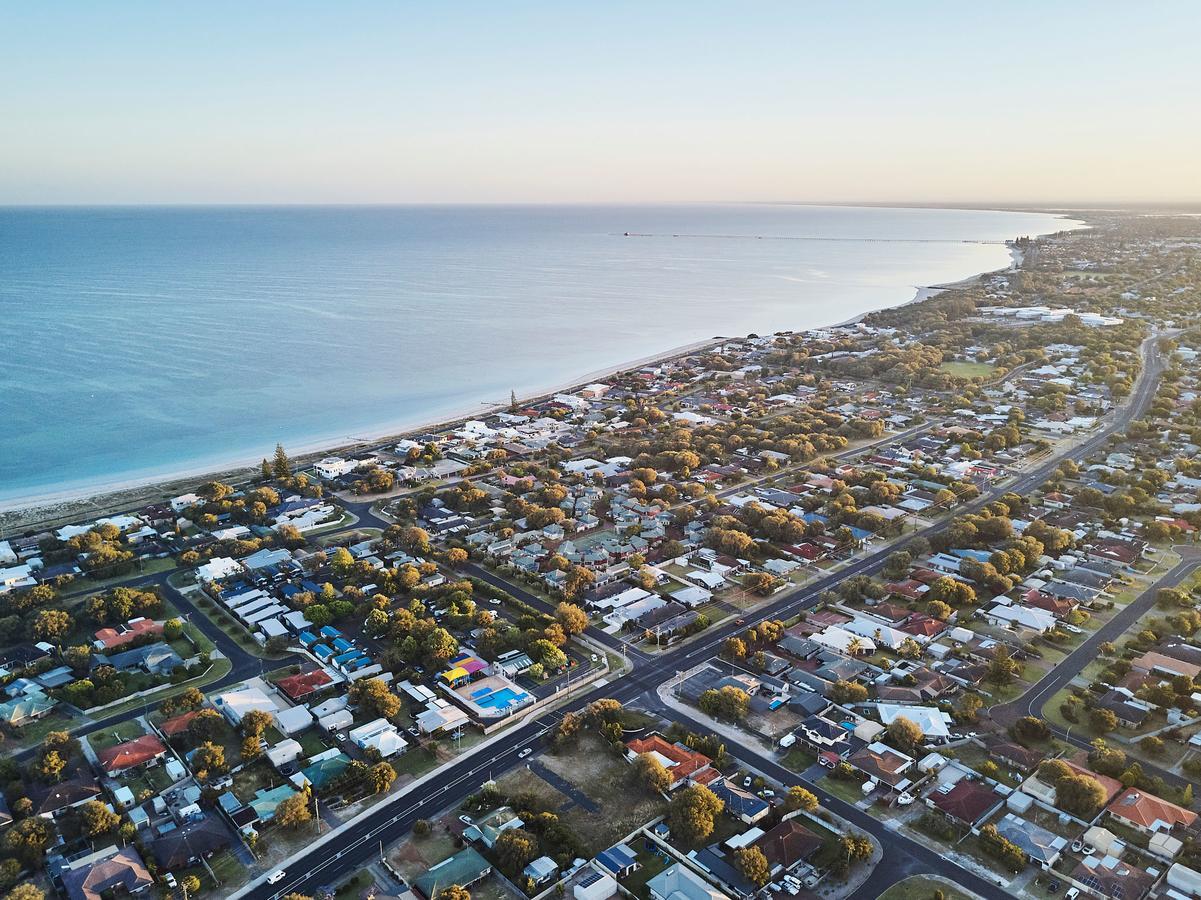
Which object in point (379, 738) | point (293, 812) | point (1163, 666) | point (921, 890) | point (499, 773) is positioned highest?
point (293, 812)

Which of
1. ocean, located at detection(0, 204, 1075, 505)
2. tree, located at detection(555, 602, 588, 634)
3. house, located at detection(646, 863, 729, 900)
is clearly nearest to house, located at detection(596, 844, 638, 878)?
house, located at detection(646, 863, 729, 900)

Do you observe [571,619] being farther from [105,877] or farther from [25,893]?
[25,893]

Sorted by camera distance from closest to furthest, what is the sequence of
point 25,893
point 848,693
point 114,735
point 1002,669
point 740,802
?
point 25,893 → point 740,802 → point 114,735 → point 848,693 → point 1002,669

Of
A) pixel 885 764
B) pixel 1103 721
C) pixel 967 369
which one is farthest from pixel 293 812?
pixel 967 369

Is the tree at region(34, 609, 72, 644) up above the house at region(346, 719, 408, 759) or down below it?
above

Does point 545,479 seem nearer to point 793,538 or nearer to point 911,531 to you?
point 793,538

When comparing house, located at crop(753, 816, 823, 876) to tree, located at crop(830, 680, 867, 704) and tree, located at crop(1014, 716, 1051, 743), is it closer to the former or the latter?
Answer: tree, located at crop(830, 680, 867, 704)

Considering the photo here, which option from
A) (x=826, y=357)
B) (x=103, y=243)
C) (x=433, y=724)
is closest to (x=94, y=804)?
(x=433, y=724)
